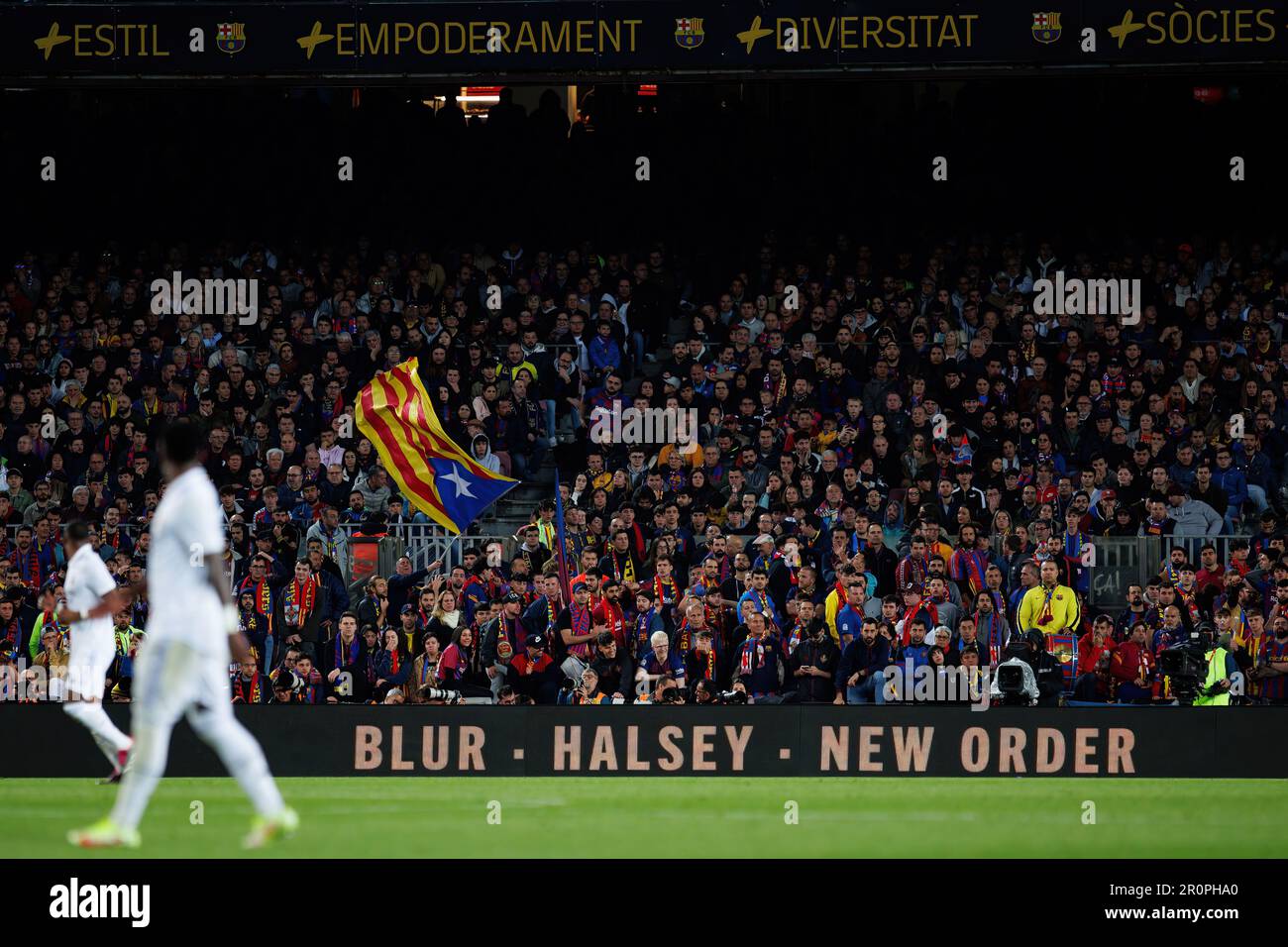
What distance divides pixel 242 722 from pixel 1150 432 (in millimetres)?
11485

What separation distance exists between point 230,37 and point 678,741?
37.8ft

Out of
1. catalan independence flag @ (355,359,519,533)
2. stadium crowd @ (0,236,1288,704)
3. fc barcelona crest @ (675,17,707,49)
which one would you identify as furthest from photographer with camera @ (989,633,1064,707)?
fc barcelona crest @ (675,17,707,49)

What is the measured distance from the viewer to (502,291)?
27141 mm

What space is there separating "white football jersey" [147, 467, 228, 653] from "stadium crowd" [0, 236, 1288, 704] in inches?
395

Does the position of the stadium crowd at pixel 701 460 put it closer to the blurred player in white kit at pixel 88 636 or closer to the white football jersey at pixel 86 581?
the blurred player in white kit at pixel 88 636

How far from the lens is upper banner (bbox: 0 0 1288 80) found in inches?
963

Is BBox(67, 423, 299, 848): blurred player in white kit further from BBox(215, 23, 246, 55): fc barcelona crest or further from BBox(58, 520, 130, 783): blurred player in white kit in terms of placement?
BBox(215, 23, 246, 55): fc barcelona crest

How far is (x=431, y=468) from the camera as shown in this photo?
22484mm

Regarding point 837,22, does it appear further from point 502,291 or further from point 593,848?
point 593,848

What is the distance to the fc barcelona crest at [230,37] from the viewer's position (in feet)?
81.6

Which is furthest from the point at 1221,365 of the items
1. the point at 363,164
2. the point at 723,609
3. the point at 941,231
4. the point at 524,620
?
the point at 363,164

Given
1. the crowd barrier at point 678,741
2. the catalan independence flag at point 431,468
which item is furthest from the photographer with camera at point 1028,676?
the catalan independence flag at point 431,468

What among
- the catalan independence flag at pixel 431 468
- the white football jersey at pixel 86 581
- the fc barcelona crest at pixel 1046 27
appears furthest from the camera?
the fc barcelona crest at pixel 1046 27

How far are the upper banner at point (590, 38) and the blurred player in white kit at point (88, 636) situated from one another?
35.1ft
